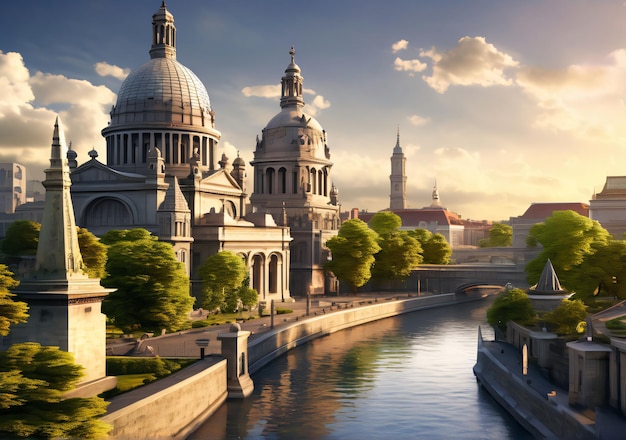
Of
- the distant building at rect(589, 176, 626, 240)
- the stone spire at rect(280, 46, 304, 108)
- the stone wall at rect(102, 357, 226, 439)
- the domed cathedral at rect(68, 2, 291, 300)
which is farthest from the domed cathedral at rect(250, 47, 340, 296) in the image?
the stone wall at rect(102, 357, 226, 439)

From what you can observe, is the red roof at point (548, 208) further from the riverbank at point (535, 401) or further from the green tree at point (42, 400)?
the green tree at point (42, 400)

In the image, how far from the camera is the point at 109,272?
57375 millimetres

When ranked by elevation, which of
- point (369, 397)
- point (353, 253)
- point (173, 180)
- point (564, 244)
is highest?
point (173, 180)

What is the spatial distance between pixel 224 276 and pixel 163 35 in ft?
157

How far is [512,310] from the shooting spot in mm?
59656

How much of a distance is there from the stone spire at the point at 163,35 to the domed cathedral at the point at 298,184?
21956 millimetres

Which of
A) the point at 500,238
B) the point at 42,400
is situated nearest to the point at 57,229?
the point at 42,400

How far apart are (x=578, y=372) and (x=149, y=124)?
75.5 meters

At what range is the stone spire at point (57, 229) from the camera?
110 feet

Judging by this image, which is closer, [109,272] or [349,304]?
[109,272]

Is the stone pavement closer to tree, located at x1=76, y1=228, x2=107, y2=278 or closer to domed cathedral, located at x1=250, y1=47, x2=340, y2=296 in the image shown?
tree, located at x1=76, y1=228, x2=107, y2=278

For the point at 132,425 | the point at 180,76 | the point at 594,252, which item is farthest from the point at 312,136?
the point at 132,425

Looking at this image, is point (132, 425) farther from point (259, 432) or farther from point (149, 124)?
point (149, 124)

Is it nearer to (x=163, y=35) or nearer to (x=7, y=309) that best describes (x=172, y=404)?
(x=7, y=309)
